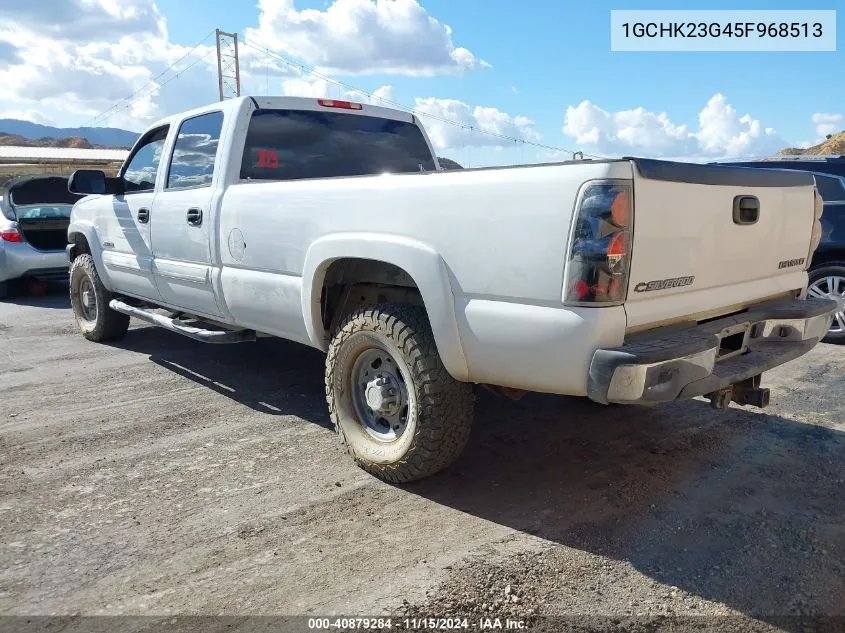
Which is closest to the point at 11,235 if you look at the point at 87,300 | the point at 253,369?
the point at 87,300

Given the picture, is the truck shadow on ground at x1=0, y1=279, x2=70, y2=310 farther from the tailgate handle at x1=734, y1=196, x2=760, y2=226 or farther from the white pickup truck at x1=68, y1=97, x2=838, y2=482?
the tailgate handle at x1=734, y1=196, x2=760, y2=226

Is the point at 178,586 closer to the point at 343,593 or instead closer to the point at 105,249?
the point at 343,593

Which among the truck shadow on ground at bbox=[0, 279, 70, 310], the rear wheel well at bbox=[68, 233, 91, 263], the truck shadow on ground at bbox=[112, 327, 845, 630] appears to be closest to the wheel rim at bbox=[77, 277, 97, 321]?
the rear wheel well at bbox=[68, 233, 91, 263]

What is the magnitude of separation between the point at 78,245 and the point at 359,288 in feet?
13.9

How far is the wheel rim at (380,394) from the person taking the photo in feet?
10.9

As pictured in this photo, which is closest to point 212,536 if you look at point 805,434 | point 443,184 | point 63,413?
point 443,184

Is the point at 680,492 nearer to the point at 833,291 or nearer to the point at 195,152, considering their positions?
the point at 195,152

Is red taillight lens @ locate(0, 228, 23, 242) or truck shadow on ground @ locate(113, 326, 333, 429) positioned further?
red taillight lens @ locate(0, 228, 23, 242)

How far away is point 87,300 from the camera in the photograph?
21.8 feet

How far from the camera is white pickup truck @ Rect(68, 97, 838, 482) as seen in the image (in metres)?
2.50

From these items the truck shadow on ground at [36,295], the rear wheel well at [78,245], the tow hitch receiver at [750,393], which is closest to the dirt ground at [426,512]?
the tow hitch receiver at [750,393]

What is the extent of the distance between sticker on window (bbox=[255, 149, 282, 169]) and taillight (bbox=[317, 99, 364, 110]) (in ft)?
1.94

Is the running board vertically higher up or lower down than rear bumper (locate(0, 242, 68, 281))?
lower down

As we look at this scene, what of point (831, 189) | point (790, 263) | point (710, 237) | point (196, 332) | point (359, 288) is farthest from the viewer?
point (831, 189)
